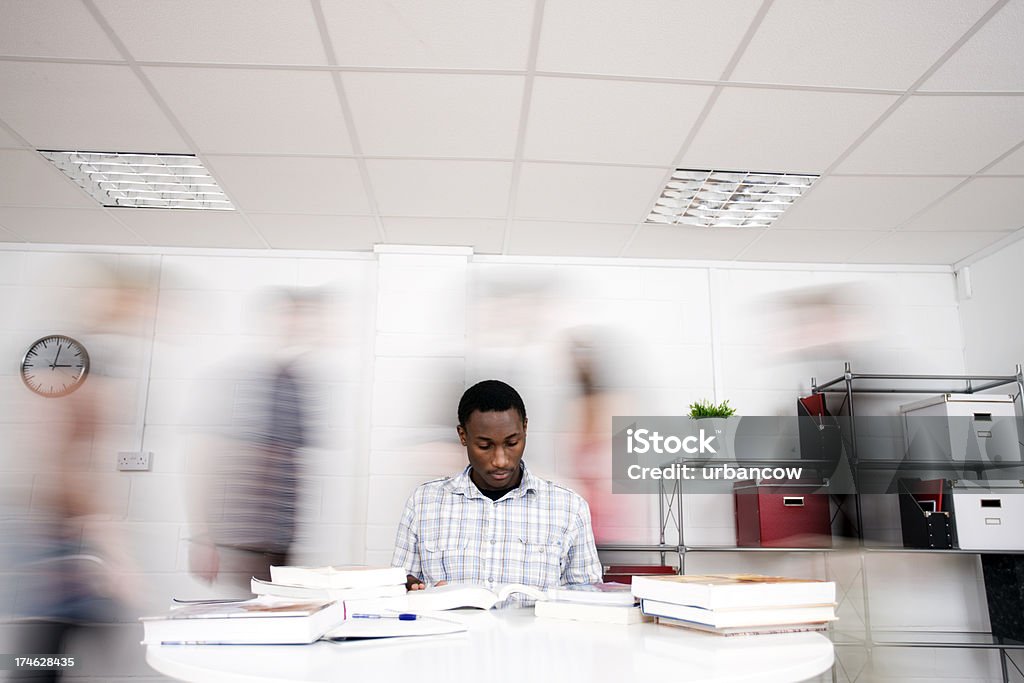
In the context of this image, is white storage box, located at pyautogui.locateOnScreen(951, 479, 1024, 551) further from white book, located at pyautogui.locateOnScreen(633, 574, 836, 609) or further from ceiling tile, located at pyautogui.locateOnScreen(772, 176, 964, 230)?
white book, located at pyautogui.locateOnScreen(633, 574, 836, 609)

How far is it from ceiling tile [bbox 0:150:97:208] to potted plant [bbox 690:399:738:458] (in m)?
3.04

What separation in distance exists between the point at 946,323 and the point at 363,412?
321cm

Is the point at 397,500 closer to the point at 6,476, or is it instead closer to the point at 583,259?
the point at 583,259

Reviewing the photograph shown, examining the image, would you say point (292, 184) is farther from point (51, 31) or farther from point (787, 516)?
point (787, 516)

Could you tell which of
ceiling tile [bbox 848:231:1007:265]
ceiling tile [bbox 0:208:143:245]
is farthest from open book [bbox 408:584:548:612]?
ceiling tile [bbox 848:231:1007:265]

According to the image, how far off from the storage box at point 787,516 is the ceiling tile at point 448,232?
178cm

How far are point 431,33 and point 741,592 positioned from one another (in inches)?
69.1

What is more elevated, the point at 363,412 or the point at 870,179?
the point at 870,179

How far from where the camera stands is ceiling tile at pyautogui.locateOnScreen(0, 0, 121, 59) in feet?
6.91

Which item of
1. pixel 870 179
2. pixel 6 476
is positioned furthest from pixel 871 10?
pixel 6 476

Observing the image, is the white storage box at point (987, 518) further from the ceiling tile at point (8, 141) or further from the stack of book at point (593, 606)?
the ceiling tile at point (8, 141)

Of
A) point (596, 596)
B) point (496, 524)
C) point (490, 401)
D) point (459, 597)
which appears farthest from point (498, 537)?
point (596, 596)

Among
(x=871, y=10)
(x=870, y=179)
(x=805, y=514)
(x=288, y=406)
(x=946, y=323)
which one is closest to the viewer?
(x=871, y=10)

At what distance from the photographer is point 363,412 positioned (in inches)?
155
